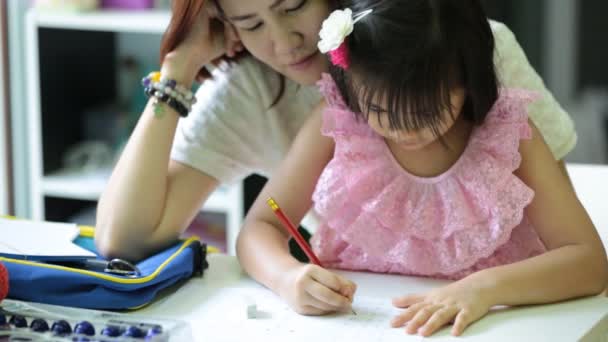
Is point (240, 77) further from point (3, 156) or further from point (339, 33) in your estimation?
point (3, 156)

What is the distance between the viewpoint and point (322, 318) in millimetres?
1229

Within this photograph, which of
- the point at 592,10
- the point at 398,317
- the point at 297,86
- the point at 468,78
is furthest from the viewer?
the point at 592,10

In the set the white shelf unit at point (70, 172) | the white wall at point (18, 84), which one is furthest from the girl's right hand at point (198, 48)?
the white wall at point (18, 84)

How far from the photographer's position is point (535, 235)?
1.42m

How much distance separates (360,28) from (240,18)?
0.84 ft

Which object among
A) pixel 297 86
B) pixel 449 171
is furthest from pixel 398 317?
pixel 297 86

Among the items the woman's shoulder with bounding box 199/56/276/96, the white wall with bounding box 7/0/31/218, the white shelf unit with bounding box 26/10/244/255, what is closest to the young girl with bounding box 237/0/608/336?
the woman's shoulder with bounding box 199/56/276/96

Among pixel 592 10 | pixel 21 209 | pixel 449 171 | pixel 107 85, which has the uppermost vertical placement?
pixel 449 171

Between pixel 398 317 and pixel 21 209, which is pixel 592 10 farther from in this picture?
pixel 398 317

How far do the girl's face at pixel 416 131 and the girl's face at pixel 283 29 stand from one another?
7.6 inches

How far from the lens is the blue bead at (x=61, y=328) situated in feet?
3.70

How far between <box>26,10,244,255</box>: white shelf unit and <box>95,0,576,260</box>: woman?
100 cm

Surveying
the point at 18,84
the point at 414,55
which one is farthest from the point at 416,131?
the point at 18,84

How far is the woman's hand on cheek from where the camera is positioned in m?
1.17
